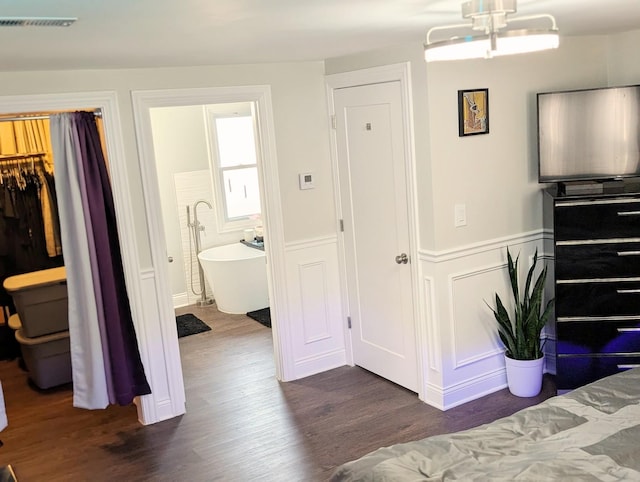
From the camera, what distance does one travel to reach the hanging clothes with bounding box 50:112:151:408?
361 cm

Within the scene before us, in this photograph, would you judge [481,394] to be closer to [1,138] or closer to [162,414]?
[162,414]

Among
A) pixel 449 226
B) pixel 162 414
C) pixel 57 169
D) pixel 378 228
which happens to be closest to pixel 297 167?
pixel 378 228

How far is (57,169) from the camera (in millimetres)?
3615

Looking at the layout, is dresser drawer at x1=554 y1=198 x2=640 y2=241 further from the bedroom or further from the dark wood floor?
the dark wood floor

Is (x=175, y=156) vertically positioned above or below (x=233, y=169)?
above

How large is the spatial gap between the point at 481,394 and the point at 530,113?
174 cm

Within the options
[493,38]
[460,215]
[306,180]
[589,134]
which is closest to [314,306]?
[306,180]

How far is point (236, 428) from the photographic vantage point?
378cm

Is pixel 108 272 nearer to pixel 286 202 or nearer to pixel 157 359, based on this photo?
pixel 157 359

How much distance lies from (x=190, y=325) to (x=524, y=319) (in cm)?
310

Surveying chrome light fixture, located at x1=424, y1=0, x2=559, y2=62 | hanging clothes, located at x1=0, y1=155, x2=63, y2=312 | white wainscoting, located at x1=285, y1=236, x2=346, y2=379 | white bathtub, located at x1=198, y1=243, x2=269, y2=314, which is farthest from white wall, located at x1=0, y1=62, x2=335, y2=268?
chrome light fixture, located at x1=424, y1=0, x2=559, y2=62

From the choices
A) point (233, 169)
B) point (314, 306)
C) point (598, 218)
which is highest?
point (233, 169)

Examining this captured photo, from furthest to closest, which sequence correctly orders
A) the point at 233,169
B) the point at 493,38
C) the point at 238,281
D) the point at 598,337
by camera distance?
the point at 233,169 → the point at 238,281 → the point at 598,337 → the point at 493,38

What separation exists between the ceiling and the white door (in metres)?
0.49
